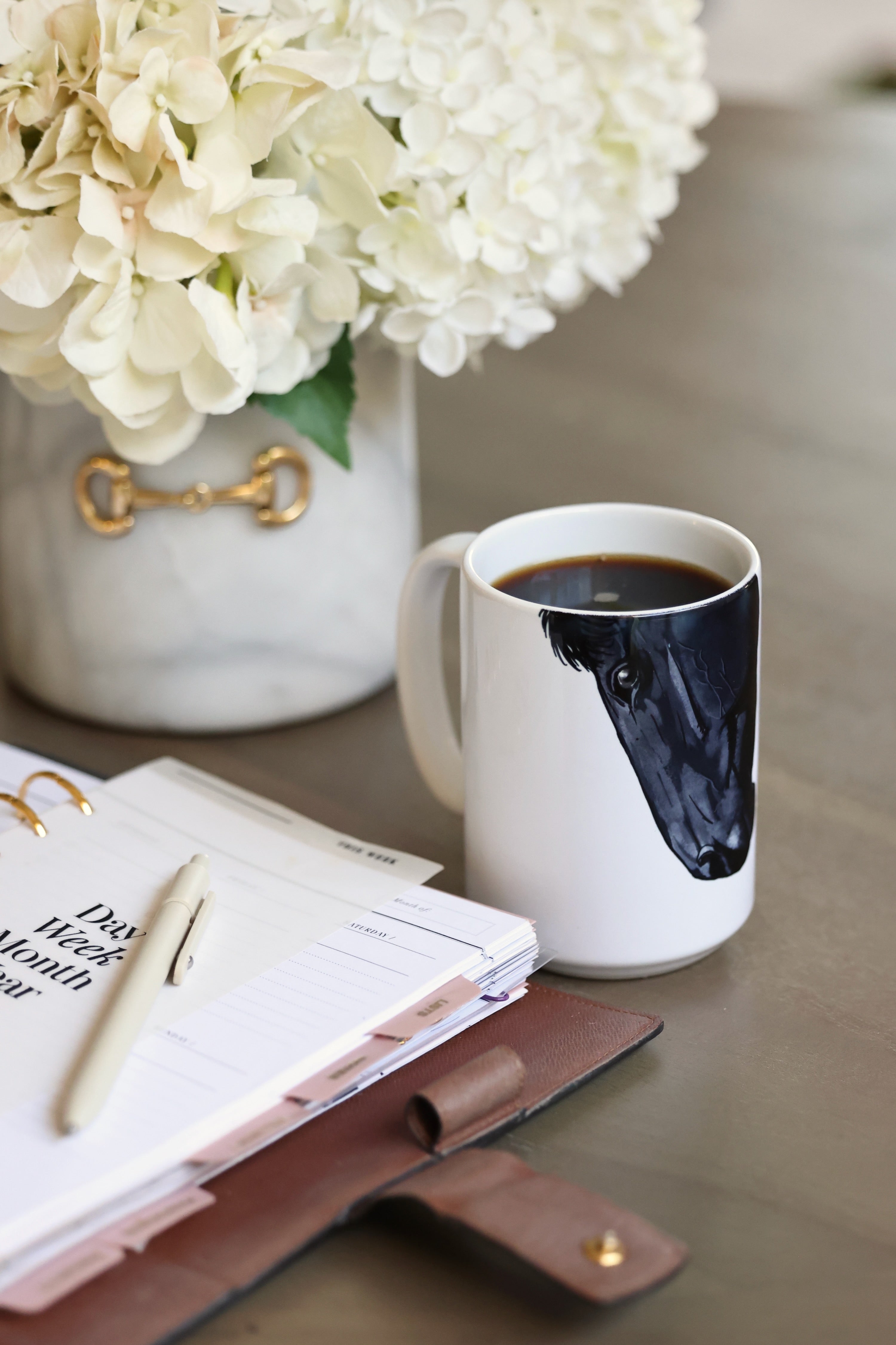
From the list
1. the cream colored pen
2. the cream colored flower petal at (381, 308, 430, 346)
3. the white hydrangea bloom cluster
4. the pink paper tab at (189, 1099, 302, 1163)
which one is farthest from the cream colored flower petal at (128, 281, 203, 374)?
the pink paper tab at (189, 1099, 302, 1163)

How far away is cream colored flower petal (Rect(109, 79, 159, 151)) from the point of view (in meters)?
0.55

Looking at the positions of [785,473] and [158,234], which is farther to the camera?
[785,473]

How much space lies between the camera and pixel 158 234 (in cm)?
58

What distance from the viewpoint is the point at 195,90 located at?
1.82ft

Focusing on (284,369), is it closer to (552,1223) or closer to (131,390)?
(131,390)

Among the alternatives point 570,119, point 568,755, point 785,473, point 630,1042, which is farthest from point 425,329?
point 785,473

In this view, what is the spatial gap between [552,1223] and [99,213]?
41 cm

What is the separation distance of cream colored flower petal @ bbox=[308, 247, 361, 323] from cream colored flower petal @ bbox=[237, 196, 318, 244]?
0.03m

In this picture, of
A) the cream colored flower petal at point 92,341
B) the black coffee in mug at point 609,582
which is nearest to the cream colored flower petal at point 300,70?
the cream colored flower petal at point 92,341

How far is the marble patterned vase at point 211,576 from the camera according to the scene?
72 centimetres

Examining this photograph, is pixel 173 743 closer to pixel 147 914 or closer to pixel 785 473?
pixel 147 914

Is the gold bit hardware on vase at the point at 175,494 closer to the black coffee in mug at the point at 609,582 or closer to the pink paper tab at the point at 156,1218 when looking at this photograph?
the black coffee in mug at the point at 609,582

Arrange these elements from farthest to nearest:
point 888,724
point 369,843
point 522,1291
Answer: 1. point 888,724
2. point 369,843
3. point 522,1291

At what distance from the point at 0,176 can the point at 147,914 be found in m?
0.30
